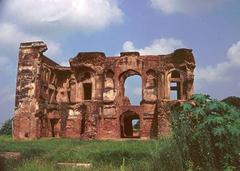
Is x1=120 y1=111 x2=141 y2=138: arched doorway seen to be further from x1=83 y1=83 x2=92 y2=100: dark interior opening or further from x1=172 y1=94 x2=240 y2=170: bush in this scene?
x1=172 y1=94 x2=240 y2=170: bush

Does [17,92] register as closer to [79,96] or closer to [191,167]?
[79,96]

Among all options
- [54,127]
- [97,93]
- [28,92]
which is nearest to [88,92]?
[97,93]

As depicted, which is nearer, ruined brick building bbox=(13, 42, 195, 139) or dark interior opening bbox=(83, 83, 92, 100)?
ruined brick building bbox=(13, 42, 195, 139)

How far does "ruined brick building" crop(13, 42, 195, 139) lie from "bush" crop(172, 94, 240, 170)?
22.9m

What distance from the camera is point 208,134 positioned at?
805 cm

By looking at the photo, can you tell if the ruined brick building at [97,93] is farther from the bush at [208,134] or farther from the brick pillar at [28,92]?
the bush at [208,134]

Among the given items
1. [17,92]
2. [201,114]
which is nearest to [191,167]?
[201,114]

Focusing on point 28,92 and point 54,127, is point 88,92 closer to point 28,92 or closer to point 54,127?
point 54,127

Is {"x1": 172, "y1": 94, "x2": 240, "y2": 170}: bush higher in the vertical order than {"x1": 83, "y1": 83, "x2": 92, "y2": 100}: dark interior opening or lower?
lower

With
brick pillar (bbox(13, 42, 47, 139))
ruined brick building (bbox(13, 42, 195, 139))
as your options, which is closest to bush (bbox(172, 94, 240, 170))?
ruined brick building (bbox(13, 42, 195, 139))

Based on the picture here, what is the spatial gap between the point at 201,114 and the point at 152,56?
1023 inches

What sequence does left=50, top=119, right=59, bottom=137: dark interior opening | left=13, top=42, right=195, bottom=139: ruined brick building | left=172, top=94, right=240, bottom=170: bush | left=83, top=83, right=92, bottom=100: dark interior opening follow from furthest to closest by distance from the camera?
left=83, top=83, right=92, bottom=100: dark interior opening
left=50, top=119, right=59, bottom=137: dark interior opening
left=13, top=42, right=195, bottom=139: ruined brick building
left=172, top=94, right=240, bottom=170: bush

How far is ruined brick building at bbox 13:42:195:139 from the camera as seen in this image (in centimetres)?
3269

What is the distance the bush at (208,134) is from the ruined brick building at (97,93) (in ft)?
75.0
